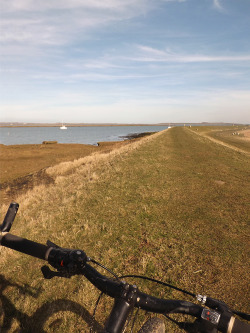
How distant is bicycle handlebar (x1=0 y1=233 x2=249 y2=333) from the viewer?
1.42 m

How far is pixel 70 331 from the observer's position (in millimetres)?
3520

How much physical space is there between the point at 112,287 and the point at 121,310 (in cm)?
20

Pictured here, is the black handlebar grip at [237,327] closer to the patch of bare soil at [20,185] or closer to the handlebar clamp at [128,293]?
the handlebar clamp at [128,293]

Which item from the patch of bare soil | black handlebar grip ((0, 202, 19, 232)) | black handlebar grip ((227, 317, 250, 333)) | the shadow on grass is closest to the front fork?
black handlebar grip ((227, 317, 250, 333))

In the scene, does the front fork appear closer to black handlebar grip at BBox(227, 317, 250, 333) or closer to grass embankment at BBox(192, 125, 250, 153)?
black handlebar grip at BBox(227, 317, 250, 333)

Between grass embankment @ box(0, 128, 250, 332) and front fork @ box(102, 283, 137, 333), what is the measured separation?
2756 mm

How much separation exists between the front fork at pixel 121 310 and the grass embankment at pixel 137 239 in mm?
2756

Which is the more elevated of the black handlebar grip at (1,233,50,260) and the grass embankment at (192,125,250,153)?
the grass embankment at (192,125,250,153)

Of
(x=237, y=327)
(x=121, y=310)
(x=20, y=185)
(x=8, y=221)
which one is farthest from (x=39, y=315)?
(x=20, y=185)

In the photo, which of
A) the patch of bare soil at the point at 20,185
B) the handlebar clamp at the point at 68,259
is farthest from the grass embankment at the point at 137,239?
the patch of bare soil at the point at 20,185

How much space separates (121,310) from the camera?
1412 mm

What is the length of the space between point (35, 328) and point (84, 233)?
2.97 metres

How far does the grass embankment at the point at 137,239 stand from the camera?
4.11 m

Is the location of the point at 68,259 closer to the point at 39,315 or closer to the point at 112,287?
the point at 112,287
